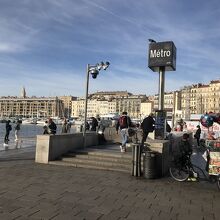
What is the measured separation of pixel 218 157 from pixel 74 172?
4412mm

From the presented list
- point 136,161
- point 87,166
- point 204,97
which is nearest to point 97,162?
point 87,166

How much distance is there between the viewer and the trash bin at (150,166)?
11.2 meters

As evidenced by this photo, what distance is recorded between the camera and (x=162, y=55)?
1480 cm

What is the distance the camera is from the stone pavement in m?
7.02

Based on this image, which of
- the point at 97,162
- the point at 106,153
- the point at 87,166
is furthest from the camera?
the point at 106,153

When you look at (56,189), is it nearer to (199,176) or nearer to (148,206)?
(148,206)

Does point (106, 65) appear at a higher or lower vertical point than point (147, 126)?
higher

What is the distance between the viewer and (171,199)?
8516 millimetres

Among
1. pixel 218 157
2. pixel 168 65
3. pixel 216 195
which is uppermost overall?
pixel 168 65

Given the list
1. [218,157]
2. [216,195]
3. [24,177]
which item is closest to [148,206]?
[216,195]

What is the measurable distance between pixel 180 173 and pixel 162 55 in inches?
216

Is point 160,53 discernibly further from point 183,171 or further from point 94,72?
point 183,171

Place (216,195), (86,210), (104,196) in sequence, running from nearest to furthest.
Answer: (86,210), (104,196), (216,195)

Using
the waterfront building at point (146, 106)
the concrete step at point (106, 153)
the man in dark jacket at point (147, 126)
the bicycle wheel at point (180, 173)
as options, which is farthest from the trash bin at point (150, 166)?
the waterfront building at point (146, 106)
